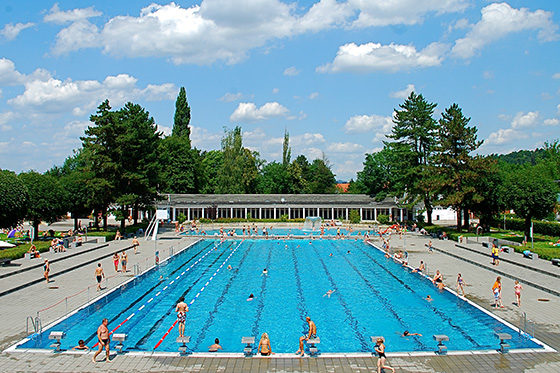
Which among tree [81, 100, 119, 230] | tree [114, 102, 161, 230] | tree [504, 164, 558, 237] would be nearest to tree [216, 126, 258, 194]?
tree [114, 102, 161, 230]

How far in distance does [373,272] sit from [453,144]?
20806mm

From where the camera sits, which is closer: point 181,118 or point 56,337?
point 56,337

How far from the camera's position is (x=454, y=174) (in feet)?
137

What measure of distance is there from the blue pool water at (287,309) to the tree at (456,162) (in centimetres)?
1333

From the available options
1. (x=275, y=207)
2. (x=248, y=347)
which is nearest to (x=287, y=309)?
(x=248, y=347)

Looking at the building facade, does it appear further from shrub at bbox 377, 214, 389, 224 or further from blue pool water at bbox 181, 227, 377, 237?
blue pool water at bbox 181, 227, 377, 237

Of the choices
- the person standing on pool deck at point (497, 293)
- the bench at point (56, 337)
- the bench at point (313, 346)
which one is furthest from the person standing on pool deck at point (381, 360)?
the bench at point (56, 337)

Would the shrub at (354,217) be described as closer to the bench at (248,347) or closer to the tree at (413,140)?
the tree at (413,140)

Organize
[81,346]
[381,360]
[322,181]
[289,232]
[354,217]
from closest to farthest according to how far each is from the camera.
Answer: [381,360], [81,346], [289,232], [354,217], [322,181]

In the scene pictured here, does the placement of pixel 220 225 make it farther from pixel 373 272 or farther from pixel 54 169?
pixel 54 169

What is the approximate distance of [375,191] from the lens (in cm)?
6962

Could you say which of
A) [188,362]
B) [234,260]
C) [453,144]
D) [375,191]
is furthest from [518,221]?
[188,362]

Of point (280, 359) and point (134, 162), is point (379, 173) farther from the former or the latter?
point (280, 359)

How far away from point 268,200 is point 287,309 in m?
49.1
